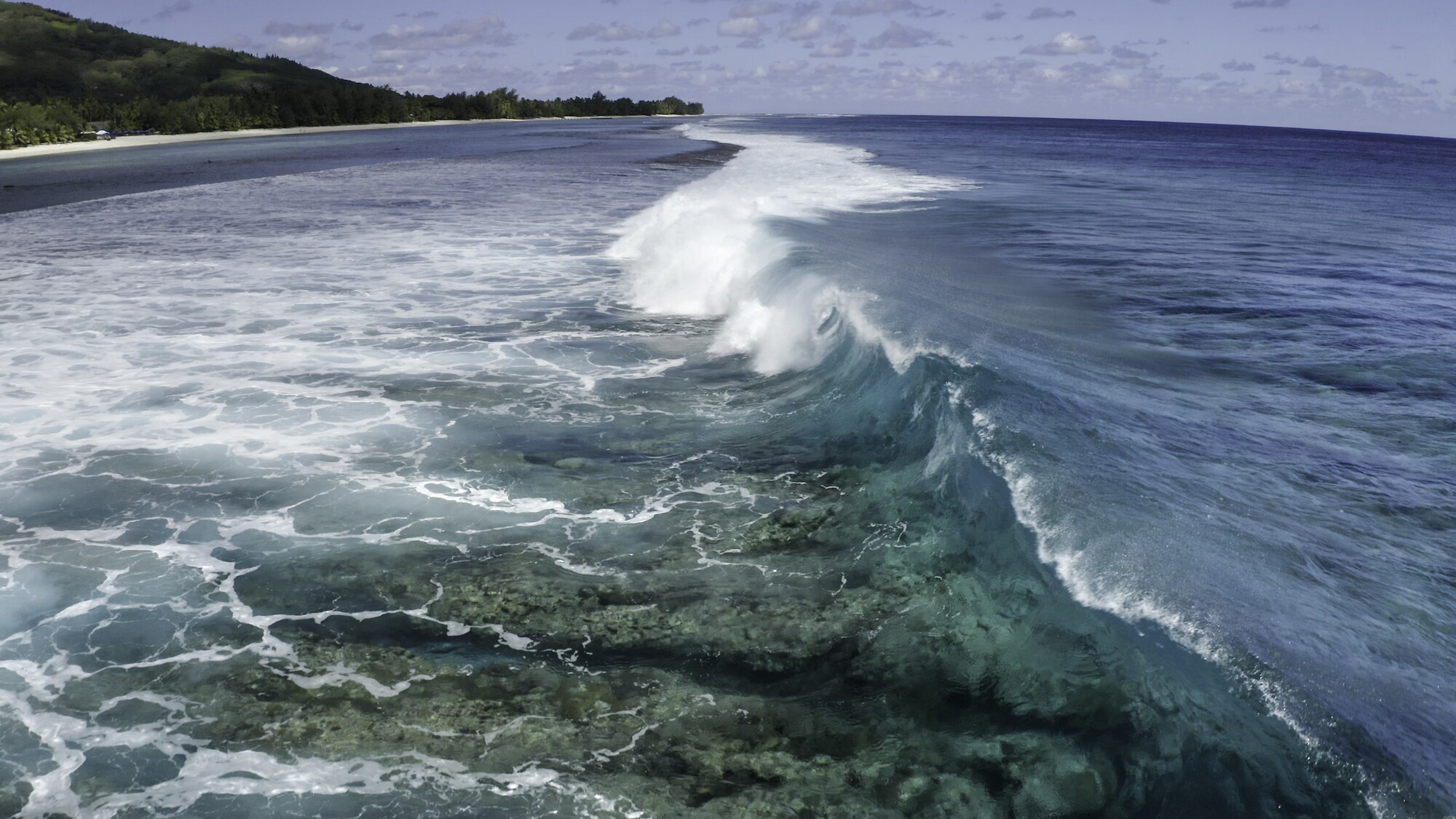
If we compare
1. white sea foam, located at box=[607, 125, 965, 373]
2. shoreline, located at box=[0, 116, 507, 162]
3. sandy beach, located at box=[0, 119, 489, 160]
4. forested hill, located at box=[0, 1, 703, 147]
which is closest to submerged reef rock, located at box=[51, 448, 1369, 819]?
white sea foam, located at box=[607, 125, 965, 373]

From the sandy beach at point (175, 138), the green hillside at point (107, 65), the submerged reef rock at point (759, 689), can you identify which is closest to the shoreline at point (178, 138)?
the sandy beach at point (175, 138)

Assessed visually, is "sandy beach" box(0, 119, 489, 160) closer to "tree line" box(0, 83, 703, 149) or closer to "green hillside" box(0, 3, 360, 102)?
"tree line" box(0, 83, 703, 149)

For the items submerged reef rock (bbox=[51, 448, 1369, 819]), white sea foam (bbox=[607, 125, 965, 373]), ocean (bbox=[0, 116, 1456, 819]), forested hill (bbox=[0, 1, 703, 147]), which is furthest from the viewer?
forested hill (bbox=[0, 1, 703, 147])

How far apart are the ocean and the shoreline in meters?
54.8

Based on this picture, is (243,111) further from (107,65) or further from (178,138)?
(107,65)

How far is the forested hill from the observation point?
89.4m

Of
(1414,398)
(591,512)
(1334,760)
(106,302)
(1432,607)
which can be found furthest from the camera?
(106,302)

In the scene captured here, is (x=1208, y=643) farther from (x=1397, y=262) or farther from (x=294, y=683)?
(x=1397, y=262)

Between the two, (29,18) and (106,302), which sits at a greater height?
(29,18)

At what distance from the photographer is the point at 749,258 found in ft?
68.2

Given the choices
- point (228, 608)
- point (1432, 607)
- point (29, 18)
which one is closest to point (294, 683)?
point (228, 608)

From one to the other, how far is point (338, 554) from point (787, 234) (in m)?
17.0

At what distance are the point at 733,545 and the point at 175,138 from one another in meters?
94.0

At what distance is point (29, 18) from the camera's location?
435 feet
